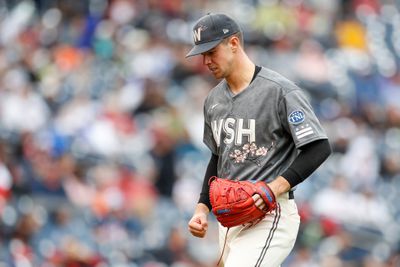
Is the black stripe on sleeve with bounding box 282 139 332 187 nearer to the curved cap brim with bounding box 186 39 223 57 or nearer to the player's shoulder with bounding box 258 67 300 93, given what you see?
the player's shoulder with bounding box 258 67 300 93

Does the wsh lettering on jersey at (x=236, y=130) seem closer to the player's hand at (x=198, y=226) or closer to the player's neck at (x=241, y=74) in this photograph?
the player's neck at (x=241, y=74)

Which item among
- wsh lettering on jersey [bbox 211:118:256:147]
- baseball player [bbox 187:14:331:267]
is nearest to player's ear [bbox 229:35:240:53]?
baseball player [bbox 187:14:331:267]

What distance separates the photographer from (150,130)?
36.5 ft

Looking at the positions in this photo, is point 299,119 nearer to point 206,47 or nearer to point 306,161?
point 306,161

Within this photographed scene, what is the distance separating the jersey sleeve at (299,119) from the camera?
5.23m

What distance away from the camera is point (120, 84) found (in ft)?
38.2

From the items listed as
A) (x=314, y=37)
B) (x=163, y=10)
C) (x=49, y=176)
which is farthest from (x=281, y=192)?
(x=314, y=37)

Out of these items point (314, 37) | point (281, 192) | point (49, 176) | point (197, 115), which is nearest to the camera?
A: point (281, 192)

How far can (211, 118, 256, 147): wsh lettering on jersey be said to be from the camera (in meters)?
5.41

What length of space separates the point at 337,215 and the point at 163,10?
136 inches

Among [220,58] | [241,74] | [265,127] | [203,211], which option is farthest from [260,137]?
[203,211]

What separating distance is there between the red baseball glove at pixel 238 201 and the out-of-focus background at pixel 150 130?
4395 millimetres

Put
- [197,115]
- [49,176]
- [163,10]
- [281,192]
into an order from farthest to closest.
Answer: [163,10] < [197,115] < [49,176] < [281,192]

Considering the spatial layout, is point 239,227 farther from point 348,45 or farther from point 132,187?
point 348,45
